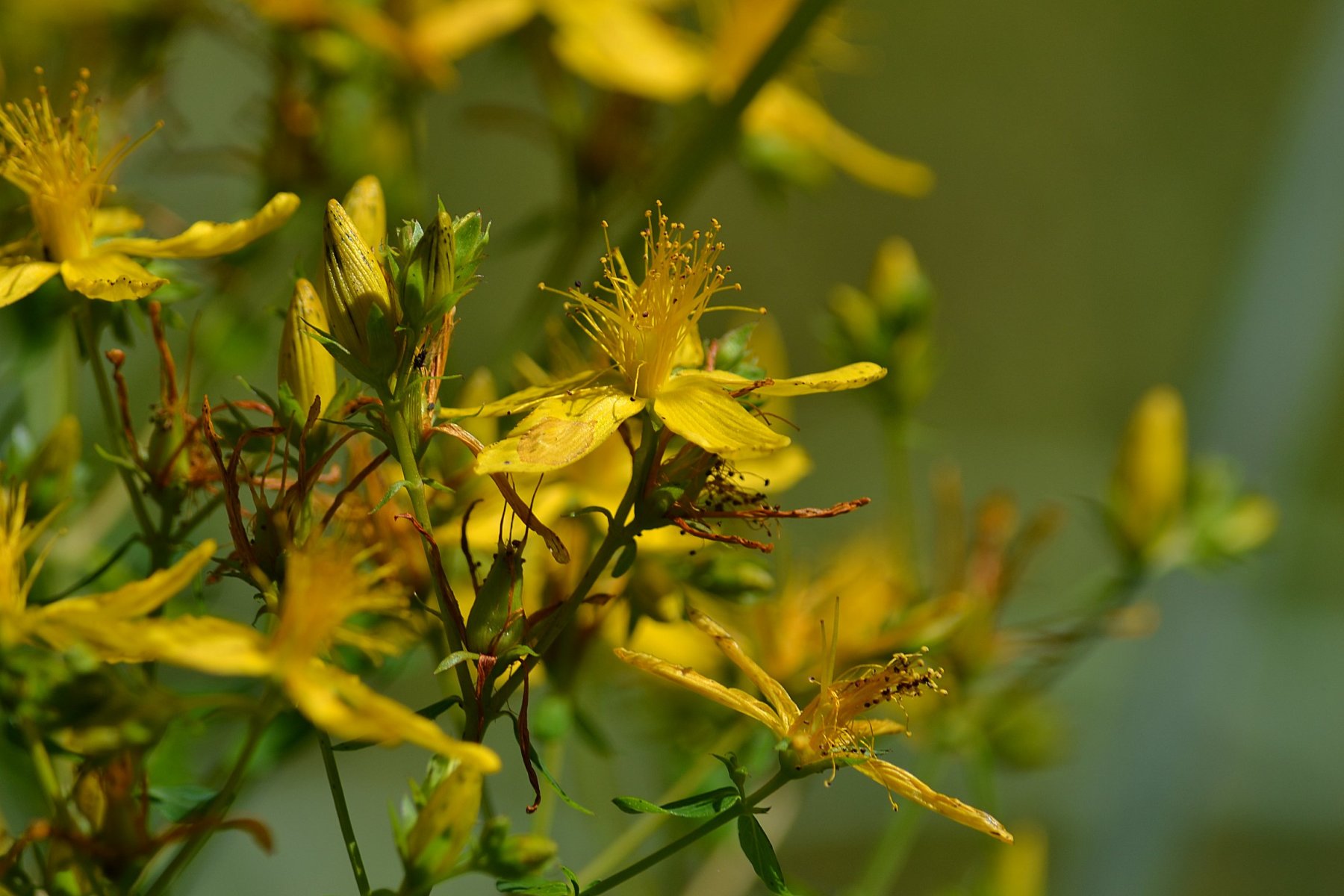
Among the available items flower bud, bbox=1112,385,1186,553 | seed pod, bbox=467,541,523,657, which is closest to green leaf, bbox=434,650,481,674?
seed pod, bbox=467,541,523,657

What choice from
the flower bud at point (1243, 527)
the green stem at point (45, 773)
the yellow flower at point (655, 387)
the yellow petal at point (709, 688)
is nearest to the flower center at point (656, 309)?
the yellow flower at point (655, 387)

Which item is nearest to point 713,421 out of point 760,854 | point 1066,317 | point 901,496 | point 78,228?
point 760,854

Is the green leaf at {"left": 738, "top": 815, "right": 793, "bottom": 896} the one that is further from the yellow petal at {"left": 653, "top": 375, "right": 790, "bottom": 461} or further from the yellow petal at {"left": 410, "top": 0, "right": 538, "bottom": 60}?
the yellow petal at {"left": 410, "top": 0, "right": 538, "bottom": 60}

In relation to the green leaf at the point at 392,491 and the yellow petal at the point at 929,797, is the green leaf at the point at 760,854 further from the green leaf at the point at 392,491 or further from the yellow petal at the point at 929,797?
the green leaf at the point at 392,491

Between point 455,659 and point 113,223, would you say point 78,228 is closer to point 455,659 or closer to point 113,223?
point 113,223

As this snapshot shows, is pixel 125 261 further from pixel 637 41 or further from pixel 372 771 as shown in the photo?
pixel 372 771

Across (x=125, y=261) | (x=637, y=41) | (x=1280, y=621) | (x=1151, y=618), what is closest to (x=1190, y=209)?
(x=1280, y=621)
